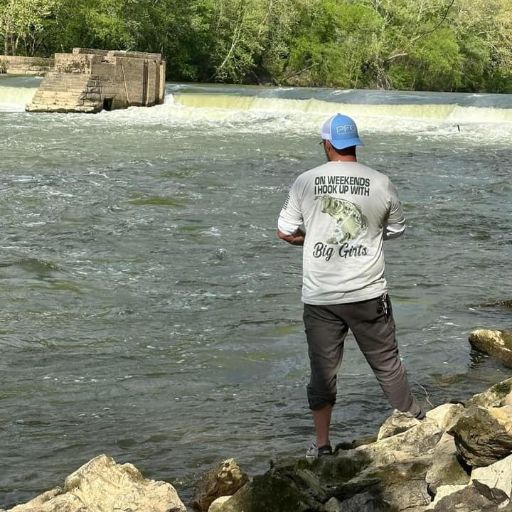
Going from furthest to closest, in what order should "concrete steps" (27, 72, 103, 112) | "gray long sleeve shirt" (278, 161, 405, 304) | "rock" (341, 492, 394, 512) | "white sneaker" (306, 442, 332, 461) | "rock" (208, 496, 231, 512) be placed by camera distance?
"concrete steps" (27, 72, 103, 112) < "white sneaker" (306, 442, 332, 461) < "gray long sleeve shirt" (278, 161, 405, 304) < "rock" (208, 496, 231, 512) < "rock" (341, 492, 394, 512)

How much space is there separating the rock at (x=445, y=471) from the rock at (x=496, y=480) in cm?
14

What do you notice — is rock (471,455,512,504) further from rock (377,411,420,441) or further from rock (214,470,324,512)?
rock (377,411,420,441)

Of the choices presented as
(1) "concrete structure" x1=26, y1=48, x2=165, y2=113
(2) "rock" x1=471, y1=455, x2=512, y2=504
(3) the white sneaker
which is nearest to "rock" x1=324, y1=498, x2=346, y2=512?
(2) "rock" x1=471, y1=455, x2=512, y2=504

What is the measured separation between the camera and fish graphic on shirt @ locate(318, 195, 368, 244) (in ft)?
14.9

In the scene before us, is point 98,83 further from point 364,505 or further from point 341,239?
point 364,505

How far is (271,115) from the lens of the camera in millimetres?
31297

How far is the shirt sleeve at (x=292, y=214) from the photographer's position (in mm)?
4633

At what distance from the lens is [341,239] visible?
4.57 metres

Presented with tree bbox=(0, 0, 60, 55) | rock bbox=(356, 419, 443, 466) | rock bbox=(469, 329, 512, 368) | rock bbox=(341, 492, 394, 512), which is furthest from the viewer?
tree bbox=(0, 0, 60, 55)

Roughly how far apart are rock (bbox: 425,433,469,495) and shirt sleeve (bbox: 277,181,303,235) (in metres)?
1.27

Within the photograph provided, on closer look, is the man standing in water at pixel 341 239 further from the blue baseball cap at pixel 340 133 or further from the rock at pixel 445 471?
the rock at pixel 445 471

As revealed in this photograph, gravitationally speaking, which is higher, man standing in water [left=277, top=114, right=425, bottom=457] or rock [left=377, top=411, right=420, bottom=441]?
man standing in water [left=277, top=114, right=425, bottom=457]

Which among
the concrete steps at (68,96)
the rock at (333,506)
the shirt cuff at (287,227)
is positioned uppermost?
the shirt cuff at (287,227)

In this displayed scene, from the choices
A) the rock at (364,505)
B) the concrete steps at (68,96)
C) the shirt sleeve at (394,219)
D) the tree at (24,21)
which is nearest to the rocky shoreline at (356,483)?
the rock at (364,505)
